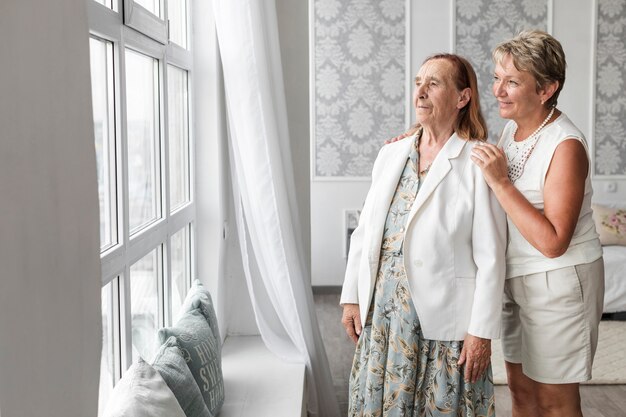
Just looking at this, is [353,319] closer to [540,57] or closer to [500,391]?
[540,57]

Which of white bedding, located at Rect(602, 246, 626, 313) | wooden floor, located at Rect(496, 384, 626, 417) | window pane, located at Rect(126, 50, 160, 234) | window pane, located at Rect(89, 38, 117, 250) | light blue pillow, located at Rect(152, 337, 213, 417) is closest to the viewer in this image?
window pane, located at Rect(89, 38, 117, 250)

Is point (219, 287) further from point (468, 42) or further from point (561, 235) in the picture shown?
point (468, 42)

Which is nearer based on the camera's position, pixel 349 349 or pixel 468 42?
pixel 349 349

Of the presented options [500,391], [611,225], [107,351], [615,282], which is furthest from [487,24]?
[107,351]

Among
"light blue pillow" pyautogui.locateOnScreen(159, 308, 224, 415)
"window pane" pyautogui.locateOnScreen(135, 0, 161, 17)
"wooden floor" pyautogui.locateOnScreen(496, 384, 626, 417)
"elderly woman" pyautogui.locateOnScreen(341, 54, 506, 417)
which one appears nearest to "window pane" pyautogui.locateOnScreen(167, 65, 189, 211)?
"window pane" pyautogui.locateOnScreen(135, 0, 161, 17)

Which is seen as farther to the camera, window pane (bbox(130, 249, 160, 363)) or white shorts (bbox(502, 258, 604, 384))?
white shorts (bbox(502, 258, 604, 384))

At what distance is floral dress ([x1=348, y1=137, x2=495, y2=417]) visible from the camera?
220 cm

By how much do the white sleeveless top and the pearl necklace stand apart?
0.04 ft

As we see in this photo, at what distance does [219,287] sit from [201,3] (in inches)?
45.3

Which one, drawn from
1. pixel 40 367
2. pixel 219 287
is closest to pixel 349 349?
pixel 219 287

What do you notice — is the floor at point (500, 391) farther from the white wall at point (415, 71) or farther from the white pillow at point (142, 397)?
the white pillow at point (142, 397)

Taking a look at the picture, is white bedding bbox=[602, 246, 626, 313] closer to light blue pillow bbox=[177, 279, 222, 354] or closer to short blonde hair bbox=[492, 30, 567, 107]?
short blonde hair bbox=[492, 30, 567, 107]

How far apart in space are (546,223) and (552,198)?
8cm

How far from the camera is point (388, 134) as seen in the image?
6.29 metres
